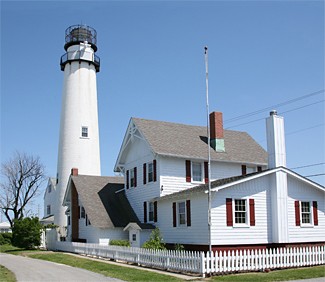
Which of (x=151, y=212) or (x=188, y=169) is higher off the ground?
(x=188, y=169)

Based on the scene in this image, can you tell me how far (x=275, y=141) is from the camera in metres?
27.2

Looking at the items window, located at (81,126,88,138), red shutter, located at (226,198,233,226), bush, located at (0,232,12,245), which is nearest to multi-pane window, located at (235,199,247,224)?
red shutter, located at (226,198,233,226)

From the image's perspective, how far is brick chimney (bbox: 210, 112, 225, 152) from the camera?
33.9 meters

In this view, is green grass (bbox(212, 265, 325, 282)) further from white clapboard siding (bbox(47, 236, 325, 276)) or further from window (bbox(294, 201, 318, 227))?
window (bbox(294, 201, 318, 227))

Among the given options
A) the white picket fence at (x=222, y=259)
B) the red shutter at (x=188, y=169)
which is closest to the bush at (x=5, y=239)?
the red shutter at (x=188, y=169)

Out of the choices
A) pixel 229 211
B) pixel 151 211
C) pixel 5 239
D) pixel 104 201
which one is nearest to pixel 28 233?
pixel 104 201

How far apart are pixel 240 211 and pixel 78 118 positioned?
22.9 meters

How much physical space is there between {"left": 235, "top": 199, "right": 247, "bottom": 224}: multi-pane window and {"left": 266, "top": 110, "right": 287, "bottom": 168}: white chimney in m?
2.98

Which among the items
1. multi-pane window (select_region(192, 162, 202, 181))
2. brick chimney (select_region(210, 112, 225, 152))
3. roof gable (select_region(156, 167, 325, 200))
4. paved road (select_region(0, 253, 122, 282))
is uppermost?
brick chimney (select_region(210, 112, 225, 152))

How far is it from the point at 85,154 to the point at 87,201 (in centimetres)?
941

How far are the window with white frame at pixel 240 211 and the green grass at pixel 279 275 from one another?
15.9 feet

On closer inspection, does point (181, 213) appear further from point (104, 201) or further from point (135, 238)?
point (104, 201)

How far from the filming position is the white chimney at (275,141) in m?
27.2

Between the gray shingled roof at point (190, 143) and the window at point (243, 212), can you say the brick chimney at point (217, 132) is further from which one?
the window at point (243, 212)
